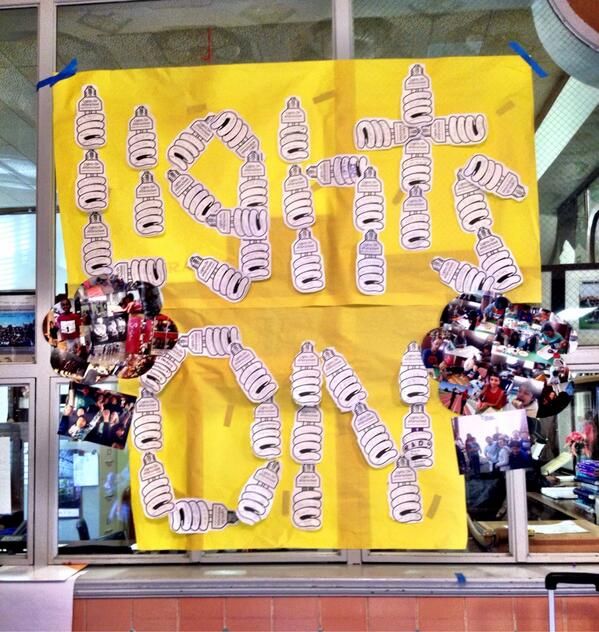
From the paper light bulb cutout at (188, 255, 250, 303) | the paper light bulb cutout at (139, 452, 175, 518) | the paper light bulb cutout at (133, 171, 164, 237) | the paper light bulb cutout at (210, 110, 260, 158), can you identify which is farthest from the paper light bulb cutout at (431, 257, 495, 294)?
the paper light bulb cutout at (139, 452, 175, 518)

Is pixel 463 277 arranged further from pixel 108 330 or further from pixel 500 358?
pixel 108 330

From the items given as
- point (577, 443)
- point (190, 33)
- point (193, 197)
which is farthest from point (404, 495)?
point (190, 33)

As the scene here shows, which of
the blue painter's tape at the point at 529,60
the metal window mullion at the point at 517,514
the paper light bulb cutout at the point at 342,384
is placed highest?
the blue painter's tape at the point at 529,60

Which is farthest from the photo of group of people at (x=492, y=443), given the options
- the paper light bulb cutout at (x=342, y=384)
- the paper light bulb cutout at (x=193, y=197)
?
the paper light bulb cutout at (x=193, y=197)

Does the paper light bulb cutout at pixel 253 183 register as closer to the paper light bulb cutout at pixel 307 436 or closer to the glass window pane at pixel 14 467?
the paper light bulb cutout at pixel 307 436

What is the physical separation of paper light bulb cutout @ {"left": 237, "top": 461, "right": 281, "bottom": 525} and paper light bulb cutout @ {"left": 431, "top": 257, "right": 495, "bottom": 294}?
3.39ft

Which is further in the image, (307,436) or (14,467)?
(14,467)

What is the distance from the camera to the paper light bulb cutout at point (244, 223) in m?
2.83

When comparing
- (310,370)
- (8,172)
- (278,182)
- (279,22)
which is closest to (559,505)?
(310,370)

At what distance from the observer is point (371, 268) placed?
2.79 metres

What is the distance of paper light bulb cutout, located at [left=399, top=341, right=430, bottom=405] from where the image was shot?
2.75 metres

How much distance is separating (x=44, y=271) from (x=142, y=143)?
72 centimetres

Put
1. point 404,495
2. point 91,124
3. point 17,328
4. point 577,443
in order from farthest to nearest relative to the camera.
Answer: point 17,328 → point 91,124 → point 577,443 → point 404,495

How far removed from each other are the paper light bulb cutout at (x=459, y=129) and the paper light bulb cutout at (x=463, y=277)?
1.66ft
